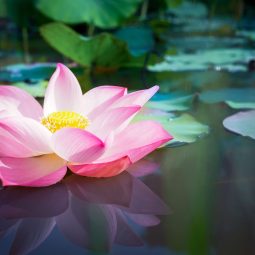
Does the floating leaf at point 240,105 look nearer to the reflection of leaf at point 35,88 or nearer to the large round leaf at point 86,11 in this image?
the reflection of leaf at point 35,88

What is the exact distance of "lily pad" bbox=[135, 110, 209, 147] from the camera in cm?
77

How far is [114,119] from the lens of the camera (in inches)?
23.8

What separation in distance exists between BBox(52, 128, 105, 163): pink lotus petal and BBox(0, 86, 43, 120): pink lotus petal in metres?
0.13

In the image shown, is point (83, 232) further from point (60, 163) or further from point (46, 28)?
point (46, 28)

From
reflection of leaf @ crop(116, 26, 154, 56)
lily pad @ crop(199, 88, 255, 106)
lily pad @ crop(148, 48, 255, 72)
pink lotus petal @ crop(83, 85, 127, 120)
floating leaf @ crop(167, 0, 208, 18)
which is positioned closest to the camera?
pink lotus petal @ crop(83, 85, 127, 120)

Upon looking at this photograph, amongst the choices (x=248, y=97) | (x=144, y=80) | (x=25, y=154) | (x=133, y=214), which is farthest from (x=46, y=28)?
(x=133, y=214)

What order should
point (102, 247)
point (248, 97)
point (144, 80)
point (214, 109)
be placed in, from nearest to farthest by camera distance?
point (102, 247) → point (214, 109) → point (248, 97) → point (144, 80)

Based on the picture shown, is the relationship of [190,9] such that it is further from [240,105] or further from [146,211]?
[146,211]

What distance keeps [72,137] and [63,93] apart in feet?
0.60

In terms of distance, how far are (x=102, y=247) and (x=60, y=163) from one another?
171mm

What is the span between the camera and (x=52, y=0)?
183 cm

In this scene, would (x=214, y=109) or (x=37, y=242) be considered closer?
(x=37, y=242)

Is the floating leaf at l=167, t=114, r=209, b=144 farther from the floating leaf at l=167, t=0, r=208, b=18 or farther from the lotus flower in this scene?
the floating leaf at l=167, t=0, r=208, b=18

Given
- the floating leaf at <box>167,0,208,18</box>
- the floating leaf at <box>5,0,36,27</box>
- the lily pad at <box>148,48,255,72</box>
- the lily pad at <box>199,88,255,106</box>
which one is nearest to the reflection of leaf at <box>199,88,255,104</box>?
the lily pad at <box>199,88,255,106</box>
